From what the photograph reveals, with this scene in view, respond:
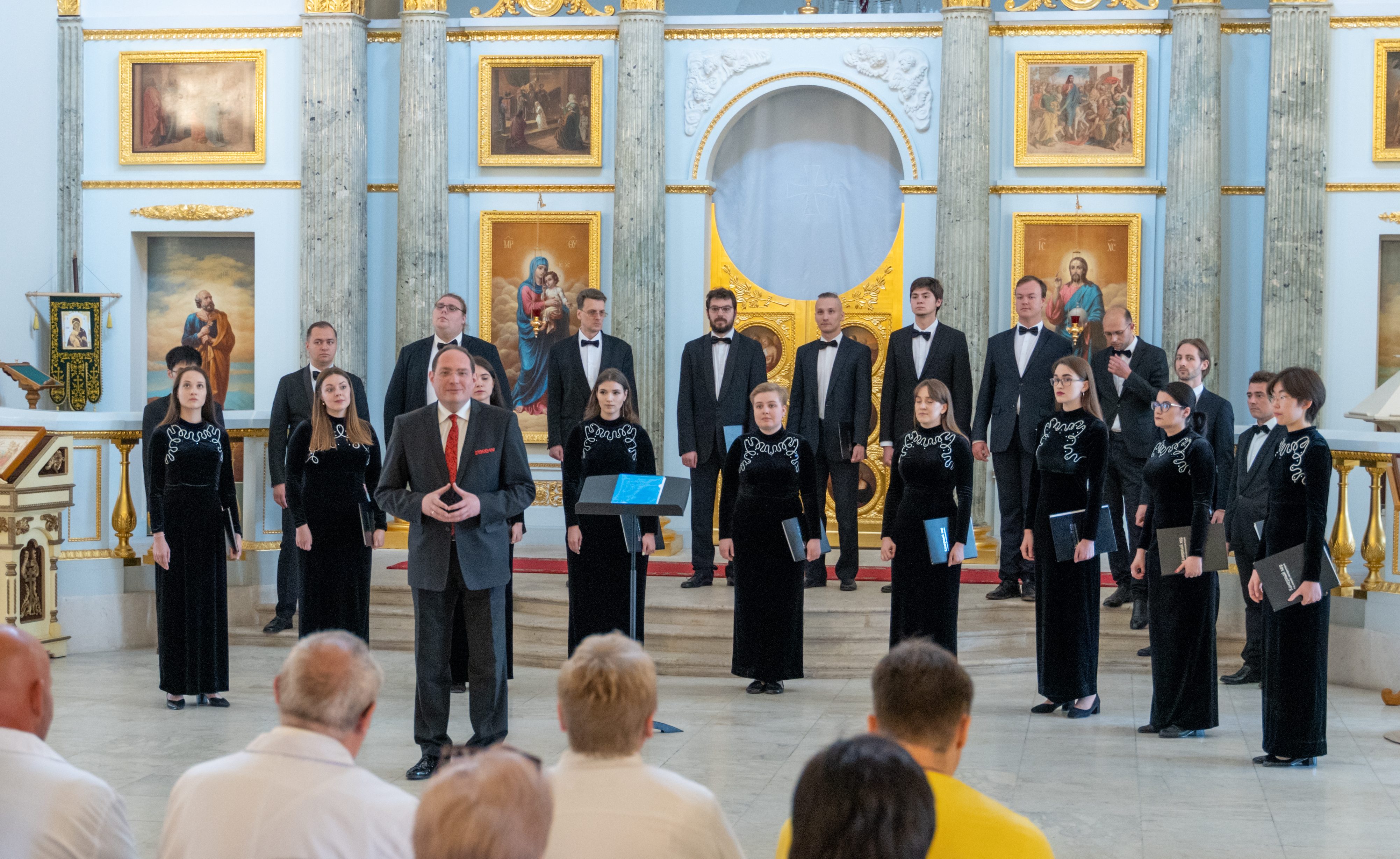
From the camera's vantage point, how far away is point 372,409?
38.7 ft

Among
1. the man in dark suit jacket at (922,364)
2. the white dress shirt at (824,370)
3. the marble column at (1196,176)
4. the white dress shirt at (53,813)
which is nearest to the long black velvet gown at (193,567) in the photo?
the white dress shirt at (824,370)

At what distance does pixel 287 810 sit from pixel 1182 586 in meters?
4.99

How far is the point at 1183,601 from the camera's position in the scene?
21.9ft

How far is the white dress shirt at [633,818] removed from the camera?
8.58 feet

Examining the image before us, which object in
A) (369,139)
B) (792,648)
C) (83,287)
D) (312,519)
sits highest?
(369,139)

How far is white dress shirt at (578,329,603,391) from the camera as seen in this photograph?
9102mm

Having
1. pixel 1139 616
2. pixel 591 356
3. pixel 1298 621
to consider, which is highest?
pixel 591 356

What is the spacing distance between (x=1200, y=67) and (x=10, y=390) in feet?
30.7

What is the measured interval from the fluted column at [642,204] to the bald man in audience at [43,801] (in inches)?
334

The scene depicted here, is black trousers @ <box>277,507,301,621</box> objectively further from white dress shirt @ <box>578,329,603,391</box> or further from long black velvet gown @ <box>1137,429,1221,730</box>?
long black velvet gown @ <box>1137,429,1221,730</box>

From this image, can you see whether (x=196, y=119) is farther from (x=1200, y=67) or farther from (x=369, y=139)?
(x=1200, y=67)

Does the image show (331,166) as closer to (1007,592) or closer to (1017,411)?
(1017,411)

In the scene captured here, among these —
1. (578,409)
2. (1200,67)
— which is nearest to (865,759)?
(578,409)


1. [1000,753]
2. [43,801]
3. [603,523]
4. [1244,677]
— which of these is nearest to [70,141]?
[603,523]
